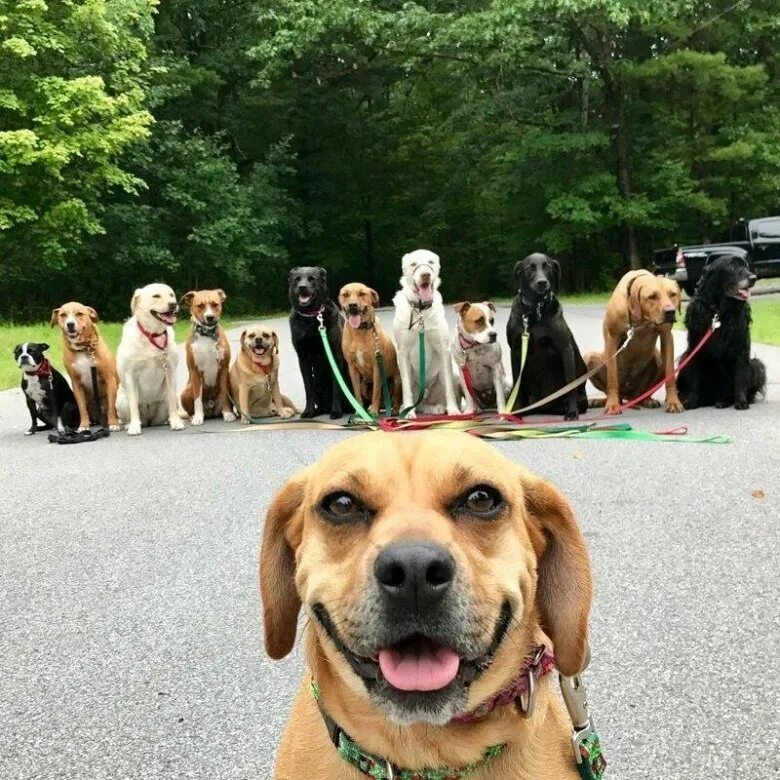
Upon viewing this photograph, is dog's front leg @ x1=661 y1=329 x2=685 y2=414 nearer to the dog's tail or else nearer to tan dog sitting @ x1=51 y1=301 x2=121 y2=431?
the dog's tail

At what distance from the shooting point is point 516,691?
1.61 metres

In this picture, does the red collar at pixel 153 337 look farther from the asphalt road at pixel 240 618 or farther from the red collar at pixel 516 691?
the red collar at pixel 516 691

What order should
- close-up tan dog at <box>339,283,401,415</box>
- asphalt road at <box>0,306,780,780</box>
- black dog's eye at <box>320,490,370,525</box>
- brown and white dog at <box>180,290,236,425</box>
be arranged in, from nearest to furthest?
black dog's eye at <box>320,490,370,525</box>
asphalt road at <box>0,306,780,780</box>
close-up tan dog at <box>339,283,401,415</box>
brown and white dog at <box>180,290,236,425</box>

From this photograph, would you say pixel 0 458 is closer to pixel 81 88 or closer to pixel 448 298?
pixel 81 88

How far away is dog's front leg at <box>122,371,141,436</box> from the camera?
7677mm

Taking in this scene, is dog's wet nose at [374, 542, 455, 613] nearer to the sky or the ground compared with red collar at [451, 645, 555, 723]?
nearer to the sky

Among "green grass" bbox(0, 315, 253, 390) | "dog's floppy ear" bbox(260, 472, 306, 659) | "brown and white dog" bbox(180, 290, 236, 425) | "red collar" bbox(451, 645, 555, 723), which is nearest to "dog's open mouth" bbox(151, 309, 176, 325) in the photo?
"brown and white dog" bbox(180, 290, 236, 425)

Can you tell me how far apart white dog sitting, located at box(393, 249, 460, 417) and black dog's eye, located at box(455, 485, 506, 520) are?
6142 millimetres

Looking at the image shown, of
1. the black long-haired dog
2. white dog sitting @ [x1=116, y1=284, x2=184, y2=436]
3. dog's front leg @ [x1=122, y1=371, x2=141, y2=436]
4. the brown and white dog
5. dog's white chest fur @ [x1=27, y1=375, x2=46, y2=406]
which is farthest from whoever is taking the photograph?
the brown and white dog

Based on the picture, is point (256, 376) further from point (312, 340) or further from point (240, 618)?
point (240, 618)

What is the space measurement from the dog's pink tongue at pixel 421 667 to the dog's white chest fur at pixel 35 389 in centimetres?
681

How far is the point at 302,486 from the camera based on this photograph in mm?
1872

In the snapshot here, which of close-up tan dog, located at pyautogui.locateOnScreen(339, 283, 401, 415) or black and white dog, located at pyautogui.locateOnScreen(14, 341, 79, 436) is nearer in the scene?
black and white dog, located at pyautogui.locateOnScreen(14, 341, 79, 436)

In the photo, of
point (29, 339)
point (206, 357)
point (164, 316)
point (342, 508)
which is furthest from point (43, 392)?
point (29, 339)
